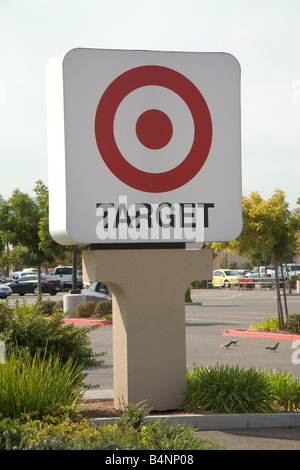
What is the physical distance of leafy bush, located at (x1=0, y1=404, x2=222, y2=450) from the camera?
6.25m

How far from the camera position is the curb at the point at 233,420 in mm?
9570

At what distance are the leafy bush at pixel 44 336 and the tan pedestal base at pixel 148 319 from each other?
62cm

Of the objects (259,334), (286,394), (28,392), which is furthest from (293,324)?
(28,392)

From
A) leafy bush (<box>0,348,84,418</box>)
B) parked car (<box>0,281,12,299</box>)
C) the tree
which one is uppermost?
the tree

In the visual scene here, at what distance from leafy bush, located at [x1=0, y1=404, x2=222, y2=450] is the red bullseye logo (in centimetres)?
372

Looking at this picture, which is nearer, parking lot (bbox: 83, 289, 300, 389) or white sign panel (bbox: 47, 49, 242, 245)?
white sign panel (bbox: 47, 49, 242, 245)

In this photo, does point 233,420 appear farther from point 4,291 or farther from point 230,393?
point 4,291

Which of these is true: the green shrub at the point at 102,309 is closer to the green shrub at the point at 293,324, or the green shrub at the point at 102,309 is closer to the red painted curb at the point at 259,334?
the red painted curb at the point at 259,334

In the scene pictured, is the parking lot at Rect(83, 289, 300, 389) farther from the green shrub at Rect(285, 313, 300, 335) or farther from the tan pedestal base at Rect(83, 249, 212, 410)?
the tan pedestal base at Rect(83, 249, 212, 410)

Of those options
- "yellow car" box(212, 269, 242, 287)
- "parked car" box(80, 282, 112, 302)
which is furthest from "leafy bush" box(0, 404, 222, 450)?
"yellow car" box(212, 269, 242, 287)

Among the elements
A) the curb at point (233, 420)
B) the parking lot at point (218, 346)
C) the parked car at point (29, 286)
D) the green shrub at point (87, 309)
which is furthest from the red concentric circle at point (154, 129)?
the parked car at point (29, 286)
